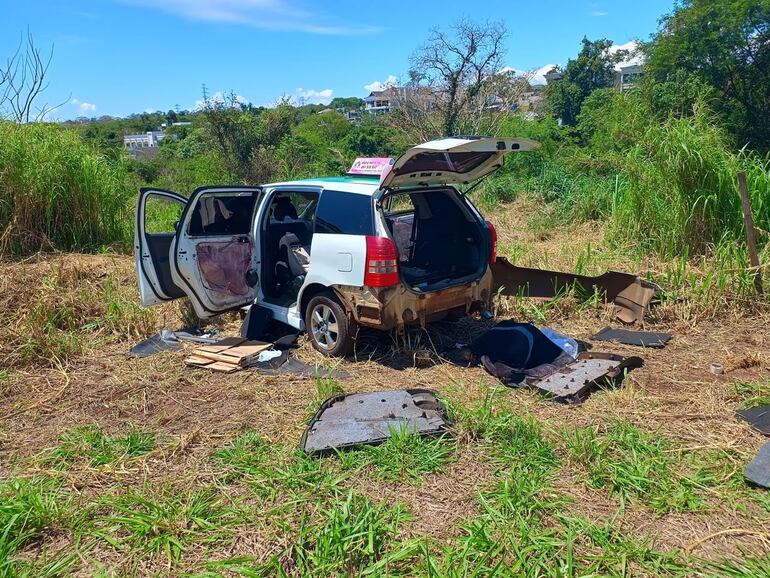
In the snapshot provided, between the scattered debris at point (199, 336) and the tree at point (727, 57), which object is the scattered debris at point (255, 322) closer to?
the scattered debris at point (199, 336)

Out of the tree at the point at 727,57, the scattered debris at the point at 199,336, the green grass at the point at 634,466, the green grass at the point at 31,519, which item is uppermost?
the tree at the point at 727,57

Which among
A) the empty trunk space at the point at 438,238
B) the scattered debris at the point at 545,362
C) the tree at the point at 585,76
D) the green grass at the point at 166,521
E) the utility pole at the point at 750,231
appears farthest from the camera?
the tree at the point at 585,76

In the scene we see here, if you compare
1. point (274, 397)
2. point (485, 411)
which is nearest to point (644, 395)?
point (485, 411)

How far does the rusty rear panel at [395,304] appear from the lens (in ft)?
16.2

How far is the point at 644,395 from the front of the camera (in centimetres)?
446

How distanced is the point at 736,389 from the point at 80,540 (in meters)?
4.46

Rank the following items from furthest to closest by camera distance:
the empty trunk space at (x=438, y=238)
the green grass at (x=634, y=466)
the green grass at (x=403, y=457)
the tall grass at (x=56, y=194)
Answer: the tall grass at (x=56, y=194), the empty trunk space at (x=438, y=238), the green grass at (x=403, y=457), the green grass at (x=634, y=466)

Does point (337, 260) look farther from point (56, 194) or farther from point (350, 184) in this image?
point (56, 194)

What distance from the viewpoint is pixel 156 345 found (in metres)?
5.97

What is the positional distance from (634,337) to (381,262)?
8.94 ft

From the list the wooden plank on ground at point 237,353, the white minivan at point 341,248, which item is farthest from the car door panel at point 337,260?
the wooden plank on ground at point 237,353

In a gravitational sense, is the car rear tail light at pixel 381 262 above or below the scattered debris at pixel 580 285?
above

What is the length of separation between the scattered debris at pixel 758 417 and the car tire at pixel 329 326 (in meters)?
3.05

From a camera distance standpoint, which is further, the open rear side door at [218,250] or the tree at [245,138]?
the tree at [245,138]
